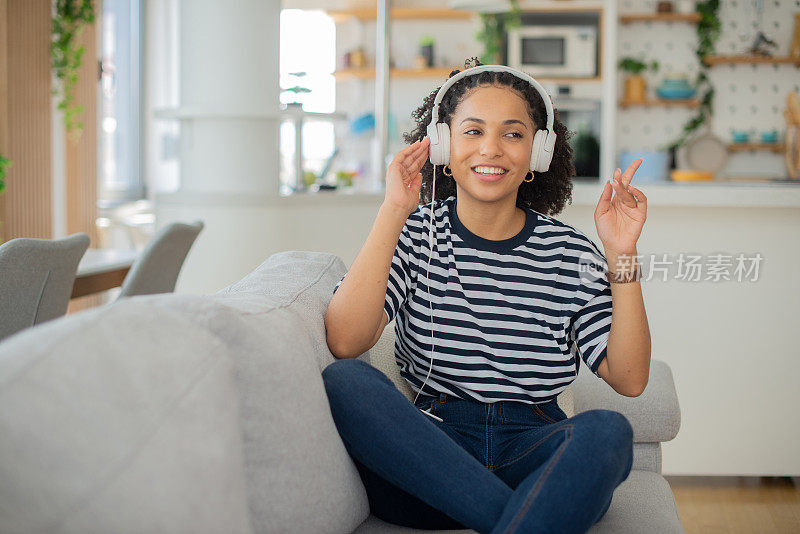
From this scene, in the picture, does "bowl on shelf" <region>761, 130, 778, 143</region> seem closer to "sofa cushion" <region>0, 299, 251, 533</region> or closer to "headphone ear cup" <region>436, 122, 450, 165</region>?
"headphone ear cup" <region>436, 122, 450, 165</region>

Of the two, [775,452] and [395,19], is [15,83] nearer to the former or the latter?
[395,19]

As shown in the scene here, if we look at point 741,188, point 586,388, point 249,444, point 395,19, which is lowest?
point 586,388

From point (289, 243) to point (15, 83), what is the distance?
2.32 metres

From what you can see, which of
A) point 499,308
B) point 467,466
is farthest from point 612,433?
point 499,308

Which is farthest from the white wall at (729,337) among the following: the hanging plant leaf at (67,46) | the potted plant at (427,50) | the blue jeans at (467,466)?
the potted plant at (427,50)

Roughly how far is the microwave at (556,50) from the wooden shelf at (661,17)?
0.86 feet

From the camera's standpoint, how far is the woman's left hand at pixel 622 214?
1.46 m

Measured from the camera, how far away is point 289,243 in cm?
287

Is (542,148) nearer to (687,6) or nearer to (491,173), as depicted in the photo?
(491,173)

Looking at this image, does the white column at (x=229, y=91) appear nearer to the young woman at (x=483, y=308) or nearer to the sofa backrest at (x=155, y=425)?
the young woman at (x=483, y=308)

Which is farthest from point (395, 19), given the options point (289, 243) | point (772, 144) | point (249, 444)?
point (249, 444)

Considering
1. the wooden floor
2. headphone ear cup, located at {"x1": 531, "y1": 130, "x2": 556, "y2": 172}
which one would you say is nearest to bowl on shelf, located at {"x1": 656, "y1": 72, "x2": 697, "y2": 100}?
the wooden floor

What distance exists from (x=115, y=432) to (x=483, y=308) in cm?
89

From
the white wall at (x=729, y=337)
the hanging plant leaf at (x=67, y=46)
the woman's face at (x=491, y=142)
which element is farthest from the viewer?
the hanging plant leaf at (x=67, y=46)
